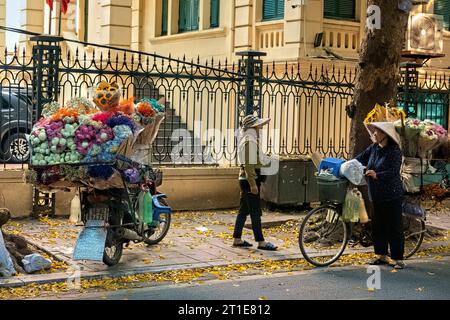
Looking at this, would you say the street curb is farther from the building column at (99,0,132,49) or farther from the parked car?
the building column at (99,0,132,49)

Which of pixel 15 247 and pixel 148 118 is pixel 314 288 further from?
pixel 15 247

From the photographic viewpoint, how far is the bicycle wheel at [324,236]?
888 centimetres

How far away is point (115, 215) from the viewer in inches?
329

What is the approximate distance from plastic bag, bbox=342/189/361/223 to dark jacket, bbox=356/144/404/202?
9.2 inches

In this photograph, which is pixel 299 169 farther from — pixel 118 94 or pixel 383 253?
pixel 118 94

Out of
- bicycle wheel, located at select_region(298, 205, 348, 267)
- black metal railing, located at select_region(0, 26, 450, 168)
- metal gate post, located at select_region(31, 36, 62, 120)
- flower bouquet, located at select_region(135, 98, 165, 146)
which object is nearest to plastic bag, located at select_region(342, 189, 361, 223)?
bicycle wheel, located at select_region(298, 205, 348, 267)

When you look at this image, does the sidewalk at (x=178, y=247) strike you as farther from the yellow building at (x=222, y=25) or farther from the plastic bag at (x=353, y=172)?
the yellow building at (x=222, y=25)

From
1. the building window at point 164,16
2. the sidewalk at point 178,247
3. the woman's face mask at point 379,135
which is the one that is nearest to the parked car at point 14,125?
the sidewalk at point 178,247

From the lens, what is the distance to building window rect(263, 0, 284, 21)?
56.3 feet

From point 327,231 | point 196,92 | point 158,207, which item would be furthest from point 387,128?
point 196,92

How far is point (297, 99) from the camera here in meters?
14.3

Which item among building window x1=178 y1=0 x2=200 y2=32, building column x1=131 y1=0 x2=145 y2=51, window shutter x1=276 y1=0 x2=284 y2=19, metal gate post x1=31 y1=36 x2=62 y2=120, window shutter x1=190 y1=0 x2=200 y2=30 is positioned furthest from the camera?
building column x1=131 y1=0 x2=145 y2=51

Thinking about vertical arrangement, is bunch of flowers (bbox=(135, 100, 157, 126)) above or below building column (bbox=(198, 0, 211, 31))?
below

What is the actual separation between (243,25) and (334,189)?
33.5 feet
